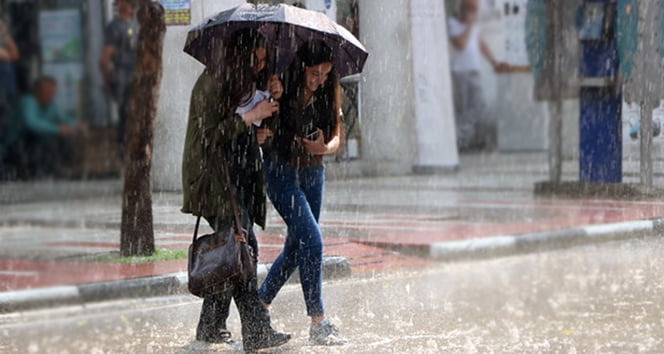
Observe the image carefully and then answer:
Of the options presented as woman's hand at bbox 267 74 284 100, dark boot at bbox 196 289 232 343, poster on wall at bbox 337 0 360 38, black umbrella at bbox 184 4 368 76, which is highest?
poster on wall at bbox 337 0 360 38

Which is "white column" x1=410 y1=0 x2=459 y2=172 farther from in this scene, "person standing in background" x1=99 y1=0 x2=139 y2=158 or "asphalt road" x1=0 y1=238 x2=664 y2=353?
"asphalt road" x1=0 y1=238 x2=664 y2=353

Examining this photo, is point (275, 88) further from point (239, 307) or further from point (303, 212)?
point (239, 307)

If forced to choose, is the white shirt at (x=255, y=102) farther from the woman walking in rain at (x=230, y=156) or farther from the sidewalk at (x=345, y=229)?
the sidewalk at (x=345, y=229)

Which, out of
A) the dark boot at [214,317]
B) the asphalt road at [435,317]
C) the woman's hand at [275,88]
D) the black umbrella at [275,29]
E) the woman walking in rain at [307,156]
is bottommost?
the asphalt road at [435,317]

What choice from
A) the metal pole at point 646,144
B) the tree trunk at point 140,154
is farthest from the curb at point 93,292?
the metal pole at point 646,144

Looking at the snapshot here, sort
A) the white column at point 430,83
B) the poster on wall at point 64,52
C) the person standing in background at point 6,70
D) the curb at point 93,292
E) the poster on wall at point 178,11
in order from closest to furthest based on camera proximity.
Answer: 1. the curb at point 93,292
2. the poster on wall at point 64,52
3. the person standing in background at point 6,70
4. the poster on wall at point 178,11
5. the white column at point 430,83

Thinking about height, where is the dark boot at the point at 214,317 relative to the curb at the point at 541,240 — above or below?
above

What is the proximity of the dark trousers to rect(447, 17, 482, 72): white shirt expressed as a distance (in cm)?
1800

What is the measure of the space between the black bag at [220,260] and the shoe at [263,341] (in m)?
0.33

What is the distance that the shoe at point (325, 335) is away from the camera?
6.85 meters

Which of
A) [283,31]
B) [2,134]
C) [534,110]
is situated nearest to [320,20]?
[283,31]

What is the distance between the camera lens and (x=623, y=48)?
15.0m

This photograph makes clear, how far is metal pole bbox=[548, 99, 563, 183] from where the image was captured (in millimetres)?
15836

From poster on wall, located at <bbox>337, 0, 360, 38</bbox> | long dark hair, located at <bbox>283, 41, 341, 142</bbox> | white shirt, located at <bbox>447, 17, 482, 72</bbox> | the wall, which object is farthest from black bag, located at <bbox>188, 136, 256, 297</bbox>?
white shirt, located at <bbox>447, 17, 482, 72</bbox>
